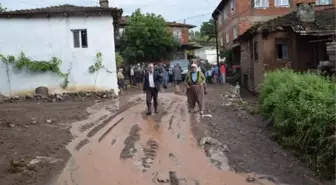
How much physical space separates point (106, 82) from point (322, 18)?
466 inches

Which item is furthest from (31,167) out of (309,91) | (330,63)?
(330,63)

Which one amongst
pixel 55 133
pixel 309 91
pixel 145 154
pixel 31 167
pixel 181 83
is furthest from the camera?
pixel 181 83

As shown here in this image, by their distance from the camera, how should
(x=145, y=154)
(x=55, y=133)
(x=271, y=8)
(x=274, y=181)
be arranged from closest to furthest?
(x=274, y=181) < (x=145, y=154) < (x=55, y=133) < (x=271, y=8)

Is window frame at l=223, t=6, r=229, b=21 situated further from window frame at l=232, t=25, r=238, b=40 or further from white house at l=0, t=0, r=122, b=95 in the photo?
white house at l=0, t=0, r=122, b=95

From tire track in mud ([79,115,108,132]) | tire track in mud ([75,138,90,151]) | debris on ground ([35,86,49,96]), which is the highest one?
debris on ground ([35,86,49,96])

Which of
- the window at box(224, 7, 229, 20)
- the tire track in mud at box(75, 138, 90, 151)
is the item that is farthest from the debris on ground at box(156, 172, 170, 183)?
the window at box(224, 7, 229, 20)

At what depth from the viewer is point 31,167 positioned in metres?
7.87

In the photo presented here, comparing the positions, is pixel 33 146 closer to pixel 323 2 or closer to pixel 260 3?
pixel 260 3

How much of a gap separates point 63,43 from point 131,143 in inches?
578

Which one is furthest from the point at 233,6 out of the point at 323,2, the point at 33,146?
the point at 33,146

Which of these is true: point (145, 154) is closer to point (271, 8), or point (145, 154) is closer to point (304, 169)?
point (304, 169)

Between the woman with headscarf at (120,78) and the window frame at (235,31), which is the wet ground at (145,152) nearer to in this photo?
the woman with headscarf at (120,78)

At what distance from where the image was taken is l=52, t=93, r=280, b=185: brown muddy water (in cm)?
730

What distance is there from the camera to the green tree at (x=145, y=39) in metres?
42.3
